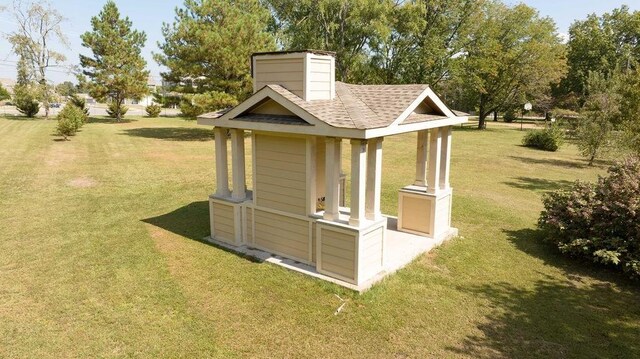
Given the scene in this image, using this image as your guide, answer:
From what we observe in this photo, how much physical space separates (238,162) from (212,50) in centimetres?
1856

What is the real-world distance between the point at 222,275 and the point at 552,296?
613cm

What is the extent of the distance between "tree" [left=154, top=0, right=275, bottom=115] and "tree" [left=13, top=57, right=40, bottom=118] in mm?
22809

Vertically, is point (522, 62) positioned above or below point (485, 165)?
above

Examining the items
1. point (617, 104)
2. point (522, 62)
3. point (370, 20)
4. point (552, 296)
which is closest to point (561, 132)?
point (617, 104)

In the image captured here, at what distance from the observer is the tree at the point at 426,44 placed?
3681 centimetres

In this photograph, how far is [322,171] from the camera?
29.2ft

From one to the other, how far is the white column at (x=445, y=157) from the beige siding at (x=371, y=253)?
10.6 feet

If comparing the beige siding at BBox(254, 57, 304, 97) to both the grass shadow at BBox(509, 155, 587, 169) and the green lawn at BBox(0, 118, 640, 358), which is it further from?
the grass shadow at BBox(509, 155, 587, 169)

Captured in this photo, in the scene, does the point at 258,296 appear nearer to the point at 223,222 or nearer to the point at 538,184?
the point at 223,222

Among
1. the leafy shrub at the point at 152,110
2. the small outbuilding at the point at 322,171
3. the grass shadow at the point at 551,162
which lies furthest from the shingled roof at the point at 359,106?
the leafy shrub at the point at 152,110

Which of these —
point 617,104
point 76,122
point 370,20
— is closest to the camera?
point 617,104

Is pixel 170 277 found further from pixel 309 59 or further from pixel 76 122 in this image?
pixel 76 122

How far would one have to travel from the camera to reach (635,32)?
190ft

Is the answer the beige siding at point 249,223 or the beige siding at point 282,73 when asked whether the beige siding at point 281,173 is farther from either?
the beige siding at point 282,73
